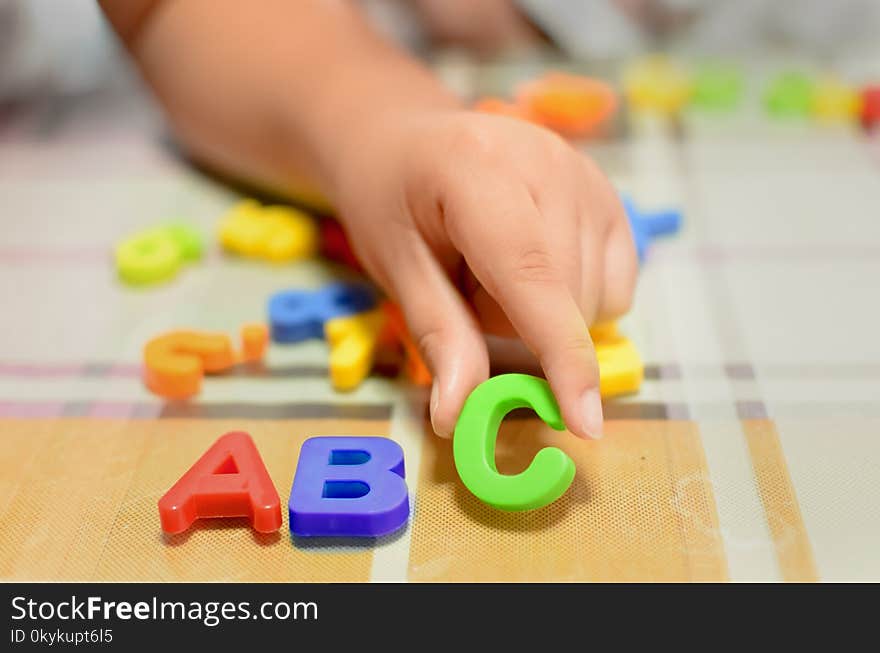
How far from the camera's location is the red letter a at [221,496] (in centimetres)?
54

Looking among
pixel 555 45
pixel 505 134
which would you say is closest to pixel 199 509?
pixel 505 134

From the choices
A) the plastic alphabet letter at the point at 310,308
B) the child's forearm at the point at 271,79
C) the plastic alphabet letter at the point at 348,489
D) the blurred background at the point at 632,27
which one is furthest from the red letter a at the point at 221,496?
the blurred background at the point at 632,27

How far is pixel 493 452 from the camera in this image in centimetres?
58

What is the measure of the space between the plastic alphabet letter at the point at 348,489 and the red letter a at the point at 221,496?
0.05ft

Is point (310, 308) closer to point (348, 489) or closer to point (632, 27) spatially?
point (348, 489)

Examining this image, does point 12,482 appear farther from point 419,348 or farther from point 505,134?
point 505,134

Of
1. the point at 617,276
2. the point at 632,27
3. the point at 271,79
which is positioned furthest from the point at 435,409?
the point at 632,27

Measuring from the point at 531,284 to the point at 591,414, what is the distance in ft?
0.28

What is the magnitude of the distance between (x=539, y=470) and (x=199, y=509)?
19cm

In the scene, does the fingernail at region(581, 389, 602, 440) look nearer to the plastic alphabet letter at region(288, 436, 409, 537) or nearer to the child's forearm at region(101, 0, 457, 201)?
the plastic alphabet letter at region(288, 436, 409, 537)

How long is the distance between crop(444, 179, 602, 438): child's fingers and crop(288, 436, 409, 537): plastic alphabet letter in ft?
0.33

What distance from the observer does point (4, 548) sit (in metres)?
0.55

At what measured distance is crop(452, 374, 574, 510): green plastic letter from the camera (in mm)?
537
